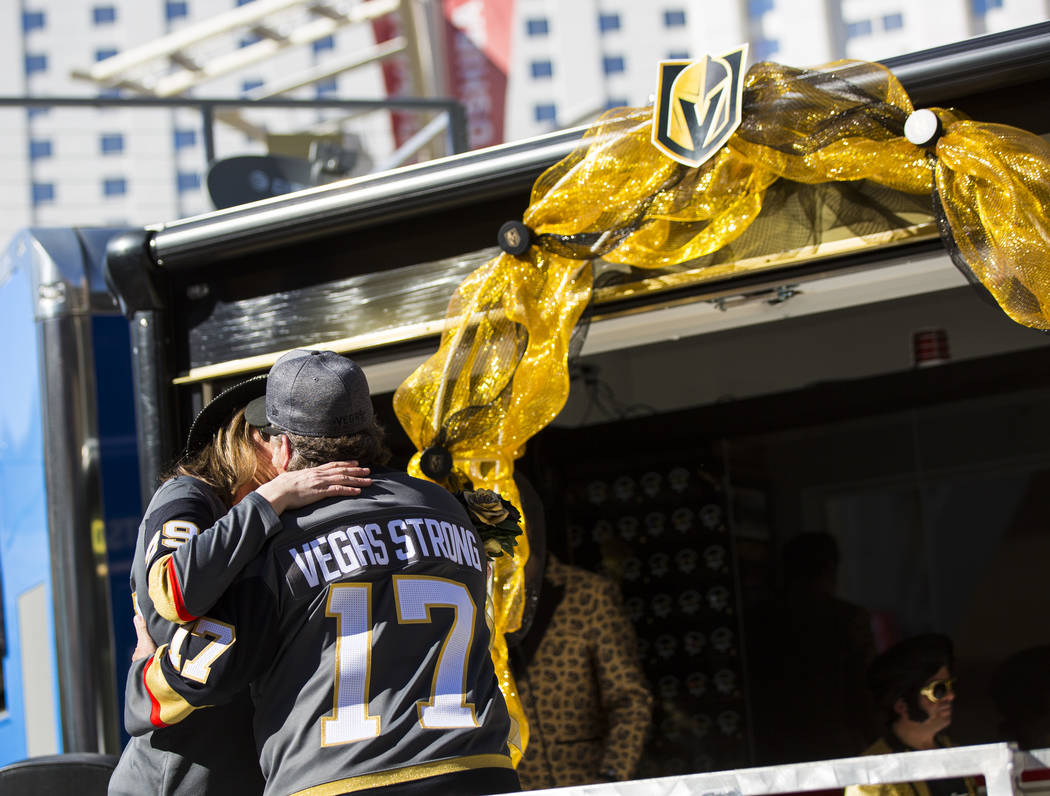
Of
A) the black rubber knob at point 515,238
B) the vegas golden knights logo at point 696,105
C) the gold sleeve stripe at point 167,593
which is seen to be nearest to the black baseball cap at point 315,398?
the gold sleeve stripe at point 167,593

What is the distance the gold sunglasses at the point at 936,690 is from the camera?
3592 millimetres

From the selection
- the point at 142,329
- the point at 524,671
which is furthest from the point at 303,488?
the point at 524,671

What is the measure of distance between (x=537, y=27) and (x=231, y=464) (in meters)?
61.9

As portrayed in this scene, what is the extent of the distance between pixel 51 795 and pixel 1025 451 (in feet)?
12.5

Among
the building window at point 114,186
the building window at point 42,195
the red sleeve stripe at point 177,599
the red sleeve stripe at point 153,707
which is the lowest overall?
the red sleeve stripe at point 153,707

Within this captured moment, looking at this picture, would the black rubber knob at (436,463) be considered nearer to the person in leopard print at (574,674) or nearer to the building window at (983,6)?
the person in leopard print at (574,674)

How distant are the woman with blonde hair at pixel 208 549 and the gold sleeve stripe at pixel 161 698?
50 mm

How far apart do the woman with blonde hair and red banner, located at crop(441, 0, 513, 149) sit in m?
8.36

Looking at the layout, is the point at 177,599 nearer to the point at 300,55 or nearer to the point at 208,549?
the point at 208,549

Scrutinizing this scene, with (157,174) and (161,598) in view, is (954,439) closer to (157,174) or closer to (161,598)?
(161,598)

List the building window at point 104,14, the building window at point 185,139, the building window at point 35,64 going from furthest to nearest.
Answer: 1. the building window at point 104,14
2. the building window at point 35,64
3. the building window at point 185,139

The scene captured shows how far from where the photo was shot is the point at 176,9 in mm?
59219

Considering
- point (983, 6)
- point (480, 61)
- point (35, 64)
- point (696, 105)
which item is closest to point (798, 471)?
point (696, 105)

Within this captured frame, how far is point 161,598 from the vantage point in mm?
1850
